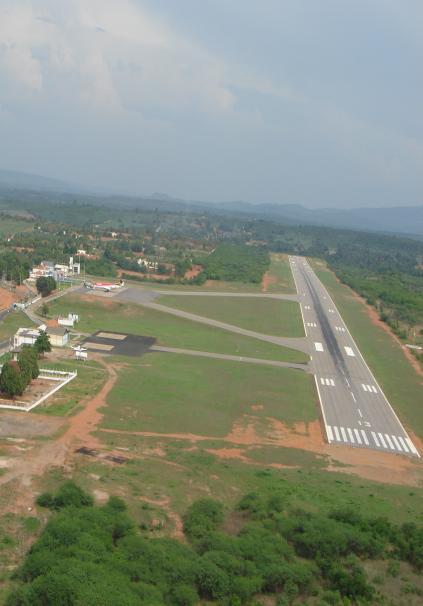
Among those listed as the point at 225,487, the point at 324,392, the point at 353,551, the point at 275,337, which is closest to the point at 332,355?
the point at 275,337

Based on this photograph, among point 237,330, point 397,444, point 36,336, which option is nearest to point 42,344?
point 36,336

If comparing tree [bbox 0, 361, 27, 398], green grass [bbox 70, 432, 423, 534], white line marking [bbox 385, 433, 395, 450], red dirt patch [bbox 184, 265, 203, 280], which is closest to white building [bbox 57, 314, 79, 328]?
tree [bbox 0, 361, 27, 398]

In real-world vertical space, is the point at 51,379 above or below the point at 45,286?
below

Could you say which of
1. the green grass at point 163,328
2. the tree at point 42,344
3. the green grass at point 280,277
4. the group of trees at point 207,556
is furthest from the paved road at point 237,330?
the group of trees at point 207,556

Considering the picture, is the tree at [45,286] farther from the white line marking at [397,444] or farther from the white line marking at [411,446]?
the white line marking at [411,446]

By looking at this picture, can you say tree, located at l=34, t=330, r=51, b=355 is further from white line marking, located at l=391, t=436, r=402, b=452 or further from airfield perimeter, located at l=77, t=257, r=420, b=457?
white line marking, located at l=391, t=436, r=402, b=452

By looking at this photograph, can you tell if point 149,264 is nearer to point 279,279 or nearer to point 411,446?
point 279,279
